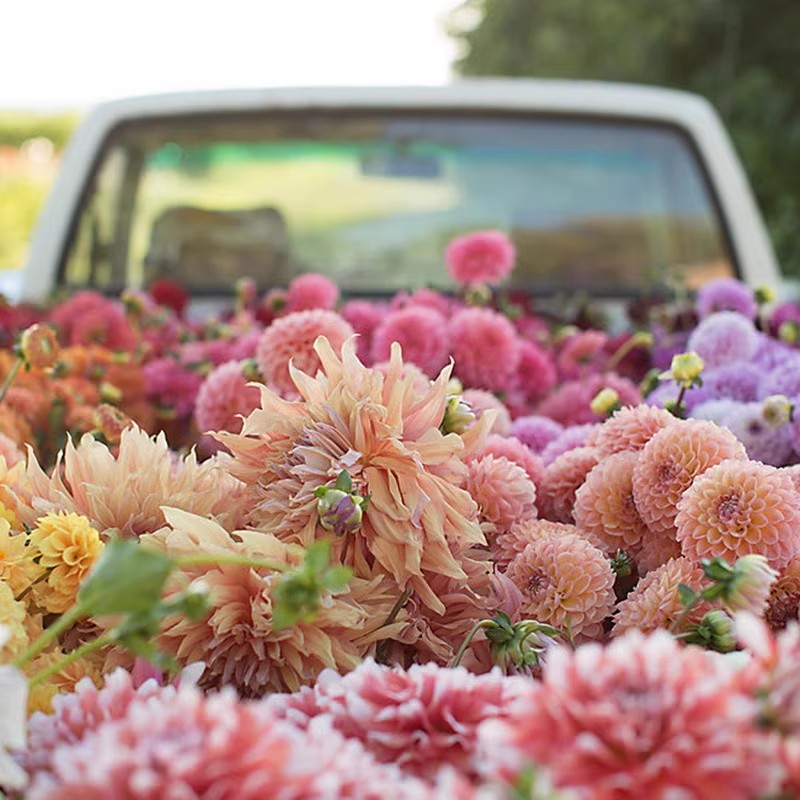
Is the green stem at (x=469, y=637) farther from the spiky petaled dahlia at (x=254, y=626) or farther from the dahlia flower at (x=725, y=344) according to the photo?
the dahlia flower at (x=725, y=344)

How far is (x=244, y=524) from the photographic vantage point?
32.5 inches

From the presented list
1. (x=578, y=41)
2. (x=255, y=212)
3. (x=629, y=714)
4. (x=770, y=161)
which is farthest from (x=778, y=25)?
(x=629, y=714)

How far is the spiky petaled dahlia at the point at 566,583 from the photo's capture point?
83 cm

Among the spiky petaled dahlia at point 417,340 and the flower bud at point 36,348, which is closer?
the flower bud at point 36,348

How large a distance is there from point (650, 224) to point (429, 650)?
1997 millimetres

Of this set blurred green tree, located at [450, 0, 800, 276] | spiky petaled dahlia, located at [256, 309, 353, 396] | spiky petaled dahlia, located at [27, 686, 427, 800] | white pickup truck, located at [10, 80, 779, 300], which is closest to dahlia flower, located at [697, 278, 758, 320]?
spiky petaled dahlia, located at [256, 309, 353, 396]

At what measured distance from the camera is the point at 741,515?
798 millimetres

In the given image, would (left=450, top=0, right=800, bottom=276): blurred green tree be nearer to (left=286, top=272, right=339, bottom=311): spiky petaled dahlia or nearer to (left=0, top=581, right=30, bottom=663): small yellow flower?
(left=286, top=272, right=339, bottom=311): spiky petaled dahlia

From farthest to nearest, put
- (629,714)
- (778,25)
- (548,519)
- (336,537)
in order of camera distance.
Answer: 1. (778,25)
2. (548,519)
3. (336,537)
4. (629,714)

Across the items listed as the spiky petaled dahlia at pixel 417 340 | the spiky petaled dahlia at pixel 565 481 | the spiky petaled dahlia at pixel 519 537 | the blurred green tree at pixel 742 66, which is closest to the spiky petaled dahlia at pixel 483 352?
the spiky petaled dahlia at pixel 417 340

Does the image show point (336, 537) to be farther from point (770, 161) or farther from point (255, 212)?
point (770, 161)

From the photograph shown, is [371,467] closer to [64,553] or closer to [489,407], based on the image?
[64,553]

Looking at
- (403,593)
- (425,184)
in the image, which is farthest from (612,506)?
(425,184)

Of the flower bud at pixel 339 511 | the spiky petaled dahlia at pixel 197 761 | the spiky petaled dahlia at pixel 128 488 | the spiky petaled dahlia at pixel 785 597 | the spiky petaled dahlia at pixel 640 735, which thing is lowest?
the spiky petaled dahlia at pixel 785 597
